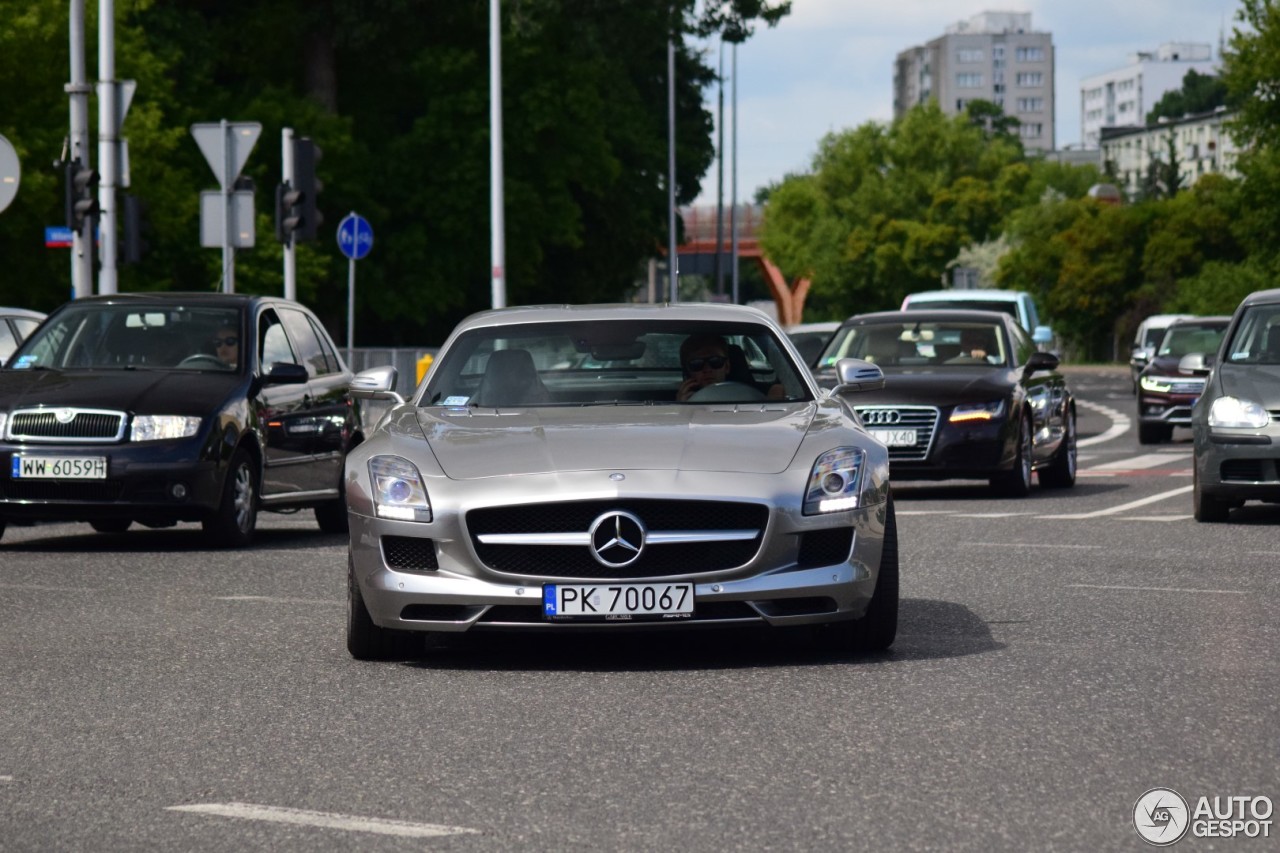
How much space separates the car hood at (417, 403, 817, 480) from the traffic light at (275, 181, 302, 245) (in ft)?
57.4

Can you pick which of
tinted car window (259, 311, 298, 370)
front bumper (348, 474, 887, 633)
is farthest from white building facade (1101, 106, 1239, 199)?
front bumper (348, 474, 887, 633)

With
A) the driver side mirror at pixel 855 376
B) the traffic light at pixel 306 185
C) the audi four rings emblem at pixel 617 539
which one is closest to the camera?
the audi four rings emblem at pixel 617 539

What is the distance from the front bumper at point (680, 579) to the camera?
8.48 meters

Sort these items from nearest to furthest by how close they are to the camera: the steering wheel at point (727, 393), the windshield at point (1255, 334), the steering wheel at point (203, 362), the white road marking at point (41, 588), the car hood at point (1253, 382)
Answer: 1. the steering wheel at point (727, 393)
2. the white road marking at point (41, 588)
3. the steering wheel at point (203, 362)
4. the car hood at point (1253, 382)
5. the windshield at point (1255, 334)

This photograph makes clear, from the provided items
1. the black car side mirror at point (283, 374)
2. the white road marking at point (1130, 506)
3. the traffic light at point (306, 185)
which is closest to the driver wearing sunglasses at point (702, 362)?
the black car side mirror at point (283, 374)

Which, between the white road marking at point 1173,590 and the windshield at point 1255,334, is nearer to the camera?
the white road marking at point 1173,590

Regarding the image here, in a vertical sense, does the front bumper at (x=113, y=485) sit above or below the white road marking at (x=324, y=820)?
above

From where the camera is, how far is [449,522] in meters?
8.53

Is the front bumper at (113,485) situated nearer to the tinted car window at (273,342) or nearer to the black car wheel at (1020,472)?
the tinted car window at (273,342)

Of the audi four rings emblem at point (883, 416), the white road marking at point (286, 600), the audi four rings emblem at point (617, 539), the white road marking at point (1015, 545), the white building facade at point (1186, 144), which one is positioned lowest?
the white road marking at point (1015, 545)

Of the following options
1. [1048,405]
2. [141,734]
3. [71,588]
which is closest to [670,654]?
[141,734]

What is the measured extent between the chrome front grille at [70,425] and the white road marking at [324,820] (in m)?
8.24

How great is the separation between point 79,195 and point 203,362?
1132 cm

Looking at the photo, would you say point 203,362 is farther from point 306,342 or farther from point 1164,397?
point 1164,397
